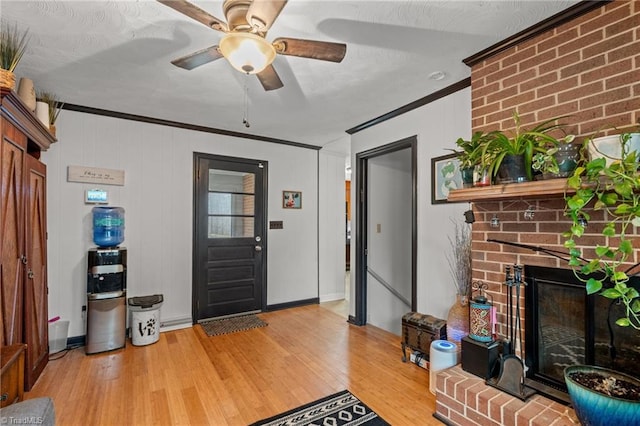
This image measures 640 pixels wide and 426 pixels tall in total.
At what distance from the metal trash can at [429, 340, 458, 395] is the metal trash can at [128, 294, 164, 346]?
107 inches

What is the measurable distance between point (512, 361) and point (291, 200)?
3373 millimetres

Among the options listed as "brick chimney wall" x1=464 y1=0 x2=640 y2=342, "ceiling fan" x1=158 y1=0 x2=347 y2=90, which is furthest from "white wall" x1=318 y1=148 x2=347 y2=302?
"ceiling fan" x1=158 y1=0 x2=347 y2=90

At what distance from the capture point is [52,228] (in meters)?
3.11

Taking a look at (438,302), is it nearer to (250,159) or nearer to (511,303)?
(511,303)

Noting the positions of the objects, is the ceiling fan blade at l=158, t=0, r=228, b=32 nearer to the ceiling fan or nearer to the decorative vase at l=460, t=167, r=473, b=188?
the ceiling fan

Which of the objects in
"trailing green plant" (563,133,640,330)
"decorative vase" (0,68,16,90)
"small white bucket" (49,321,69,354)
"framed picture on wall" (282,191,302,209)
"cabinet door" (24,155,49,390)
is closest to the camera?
"trailing green plant" (563,133,640,330)

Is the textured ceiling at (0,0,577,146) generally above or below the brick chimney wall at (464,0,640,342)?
above

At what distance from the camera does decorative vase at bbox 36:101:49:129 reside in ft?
8.41

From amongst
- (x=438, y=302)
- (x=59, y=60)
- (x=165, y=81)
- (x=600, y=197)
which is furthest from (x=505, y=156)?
(x=59, y=60)

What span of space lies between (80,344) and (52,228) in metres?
1.21

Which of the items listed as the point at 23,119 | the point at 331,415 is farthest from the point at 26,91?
the point at 331,415

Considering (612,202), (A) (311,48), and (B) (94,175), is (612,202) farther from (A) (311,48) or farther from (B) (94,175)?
(B) (94,175)

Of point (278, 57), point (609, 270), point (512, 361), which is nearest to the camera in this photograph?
point (609, 270)

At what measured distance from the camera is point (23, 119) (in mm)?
2174
